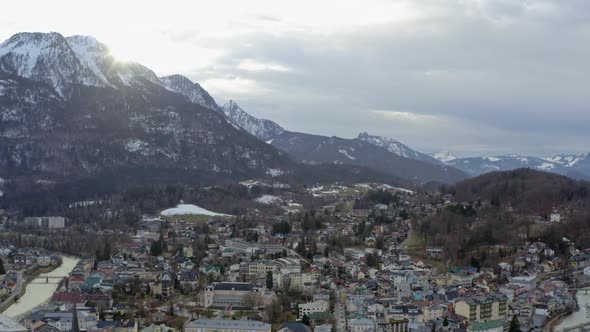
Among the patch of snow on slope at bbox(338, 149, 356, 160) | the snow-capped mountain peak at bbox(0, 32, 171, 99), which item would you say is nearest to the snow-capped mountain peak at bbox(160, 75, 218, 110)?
the snow-capped mountain peak at bbox(0, 32, 171, 99)

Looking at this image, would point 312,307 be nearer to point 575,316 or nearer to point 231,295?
point 231,295

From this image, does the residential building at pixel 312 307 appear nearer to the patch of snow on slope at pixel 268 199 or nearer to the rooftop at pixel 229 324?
the rooftop at pixel 229 324

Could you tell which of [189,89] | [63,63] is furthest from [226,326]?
[189,89]

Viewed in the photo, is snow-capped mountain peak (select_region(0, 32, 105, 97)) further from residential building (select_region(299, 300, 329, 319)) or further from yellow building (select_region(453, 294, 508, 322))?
yellow building (select_region(453, 294, 508, 322))

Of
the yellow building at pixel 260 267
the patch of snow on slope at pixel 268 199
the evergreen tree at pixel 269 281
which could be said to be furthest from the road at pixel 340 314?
the patch of snow on slope at pixel 268 199

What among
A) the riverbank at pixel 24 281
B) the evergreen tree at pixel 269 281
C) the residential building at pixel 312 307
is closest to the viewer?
the residential building at pixel 312 307

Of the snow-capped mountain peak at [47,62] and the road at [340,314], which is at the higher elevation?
the snow-capped mountain peak at [47,62]
